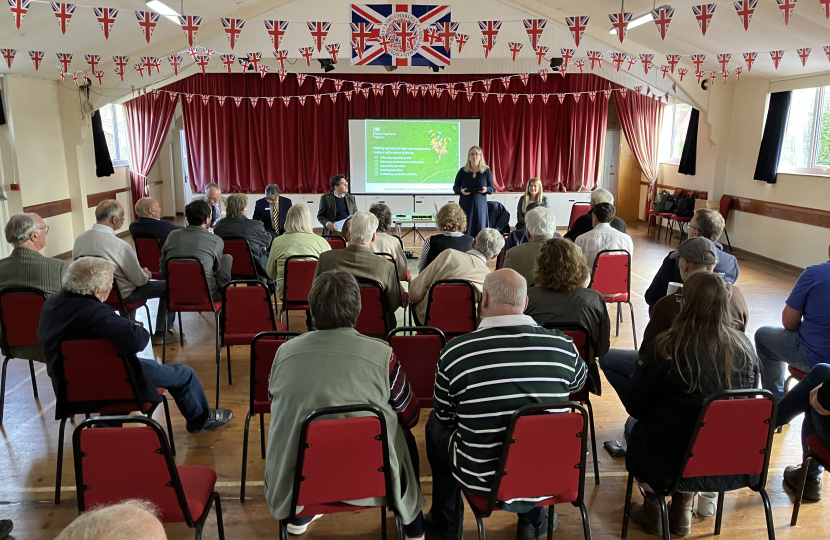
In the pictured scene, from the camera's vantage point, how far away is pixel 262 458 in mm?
3008

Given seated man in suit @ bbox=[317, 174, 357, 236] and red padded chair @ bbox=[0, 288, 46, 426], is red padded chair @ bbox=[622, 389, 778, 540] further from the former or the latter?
seated man in suit @ bbox=[317, 174, 357, 236]

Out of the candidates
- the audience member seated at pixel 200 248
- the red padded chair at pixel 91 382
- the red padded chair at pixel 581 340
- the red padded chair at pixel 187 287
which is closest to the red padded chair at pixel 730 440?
the red padded chair at pixel 581 340

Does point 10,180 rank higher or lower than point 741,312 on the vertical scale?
higher

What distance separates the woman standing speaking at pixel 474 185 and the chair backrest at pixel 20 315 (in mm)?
5202

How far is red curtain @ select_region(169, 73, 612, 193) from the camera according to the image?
11188 mm

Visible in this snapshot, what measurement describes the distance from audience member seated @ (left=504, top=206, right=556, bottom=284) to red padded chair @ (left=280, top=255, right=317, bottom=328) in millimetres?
1378

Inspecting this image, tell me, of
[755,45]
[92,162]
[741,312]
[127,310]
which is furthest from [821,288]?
[92,162]

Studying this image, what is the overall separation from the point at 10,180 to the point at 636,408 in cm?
835

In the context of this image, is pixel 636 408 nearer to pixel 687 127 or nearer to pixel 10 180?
pixel 10 180

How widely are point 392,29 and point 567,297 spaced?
569 centimetres

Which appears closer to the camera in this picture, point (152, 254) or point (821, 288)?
point (821, 288)

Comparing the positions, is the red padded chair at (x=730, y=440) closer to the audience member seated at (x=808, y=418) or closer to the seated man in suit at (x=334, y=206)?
the audience member seated at (x=808, y=418)

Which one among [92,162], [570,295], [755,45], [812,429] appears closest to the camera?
[812,429]

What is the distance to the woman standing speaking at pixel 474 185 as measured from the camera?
24.7 feet
